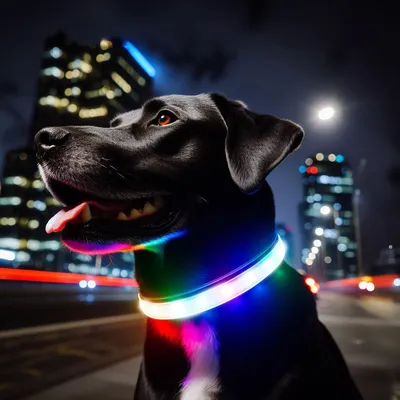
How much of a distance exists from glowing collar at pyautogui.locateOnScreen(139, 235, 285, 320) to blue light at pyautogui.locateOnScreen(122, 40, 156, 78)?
136 m

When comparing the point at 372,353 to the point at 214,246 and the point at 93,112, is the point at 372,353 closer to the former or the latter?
the point at 214,246

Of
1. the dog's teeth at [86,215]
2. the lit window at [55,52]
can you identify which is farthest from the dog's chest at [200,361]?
the lit window at [55,52]

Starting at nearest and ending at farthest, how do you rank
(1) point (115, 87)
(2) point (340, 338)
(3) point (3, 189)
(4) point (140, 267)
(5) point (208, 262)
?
(5) point (208, 262) < (4) point (140, 267) < (2) point (340, 338) < (3) point (3, 189) < (1) point (115, 87)

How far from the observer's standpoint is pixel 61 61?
12875 cm

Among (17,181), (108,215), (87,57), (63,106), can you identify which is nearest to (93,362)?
(108,215)

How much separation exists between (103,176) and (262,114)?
3.24ft

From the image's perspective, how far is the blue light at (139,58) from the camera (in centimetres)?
13045

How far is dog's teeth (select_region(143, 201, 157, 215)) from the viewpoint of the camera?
231 cm

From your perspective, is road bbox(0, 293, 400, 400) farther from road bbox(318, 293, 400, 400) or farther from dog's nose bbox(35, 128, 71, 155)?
dog's nose bbox(35, 128, 71, 155)

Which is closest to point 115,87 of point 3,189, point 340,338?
point 3,189

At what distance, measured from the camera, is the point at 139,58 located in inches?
5295

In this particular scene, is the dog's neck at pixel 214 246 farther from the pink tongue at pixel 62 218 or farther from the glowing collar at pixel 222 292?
the pink tongue at pixel 62 218

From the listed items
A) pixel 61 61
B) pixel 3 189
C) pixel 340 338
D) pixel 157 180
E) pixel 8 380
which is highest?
pixel 61 61

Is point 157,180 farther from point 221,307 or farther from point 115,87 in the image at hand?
point 115,87
